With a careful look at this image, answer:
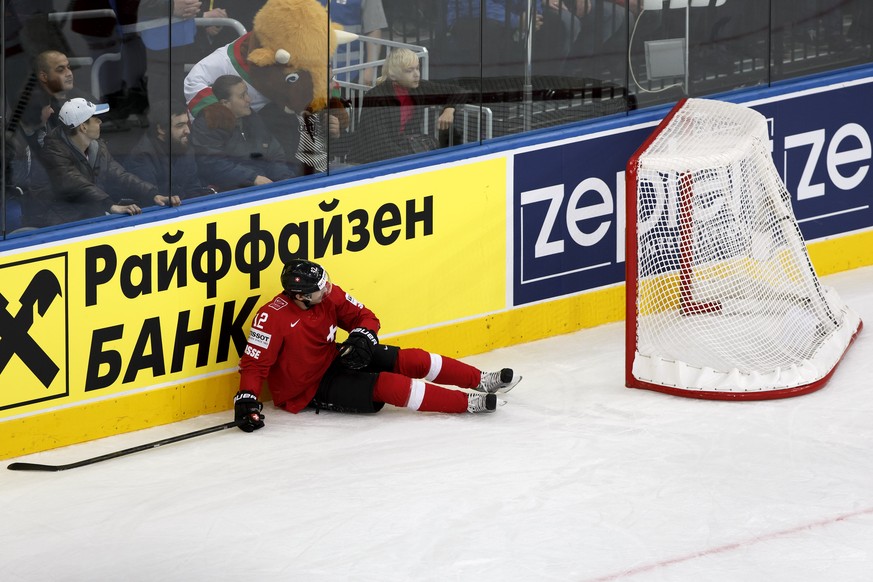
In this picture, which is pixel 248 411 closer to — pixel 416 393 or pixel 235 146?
pixel 416 393

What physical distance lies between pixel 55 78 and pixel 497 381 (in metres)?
2.45

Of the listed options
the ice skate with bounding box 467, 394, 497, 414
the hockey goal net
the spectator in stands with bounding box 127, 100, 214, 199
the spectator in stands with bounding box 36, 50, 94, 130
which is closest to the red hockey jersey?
the ice skate with bounding box 467, 394, 497, 414

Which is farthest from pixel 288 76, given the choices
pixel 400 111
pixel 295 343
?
pixel 295 343

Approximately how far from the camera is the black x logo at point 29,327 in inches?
267

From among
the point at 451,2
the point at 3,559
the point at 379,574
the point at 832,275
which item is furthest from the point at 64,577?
the point at 832,275

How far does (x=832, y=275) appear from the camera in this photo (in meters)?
9.56

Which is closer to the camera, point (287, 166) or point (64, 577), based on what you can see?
point (64, 577)

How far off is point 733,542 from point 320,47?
315cm

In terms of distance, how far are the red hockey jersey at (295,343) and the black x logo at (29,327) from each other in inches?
34.4

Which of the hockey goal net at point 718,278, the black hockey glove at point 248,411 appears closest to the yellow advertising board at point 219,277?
the black hockey glove at point 248,411

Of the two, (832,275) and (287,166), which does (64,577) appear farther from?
(832,275)

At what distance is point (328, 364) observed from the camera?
24.5ft

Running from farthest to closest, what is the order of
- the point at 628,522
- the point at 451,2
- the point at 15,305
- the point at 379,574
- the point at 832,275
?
the point at 832,275 → the point at 451,2 → the point at 15,305 → the point at 628,522 → the point at 379,574

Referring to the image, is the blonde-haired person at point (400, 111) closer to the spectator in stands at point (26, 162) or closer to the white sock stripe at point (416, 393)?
the white sock stripe at point (416, 393)
